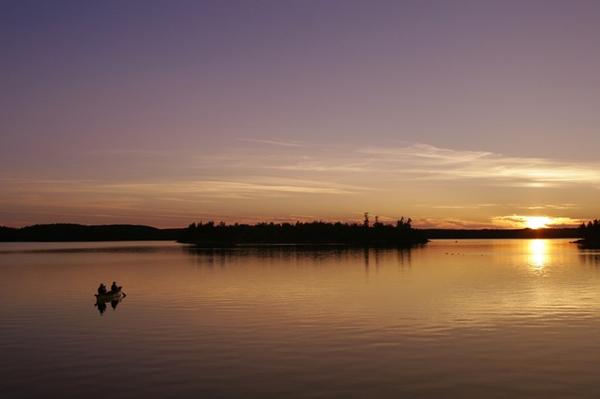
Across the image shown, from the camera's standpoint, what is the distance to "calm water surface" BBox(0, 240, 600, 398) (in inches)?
1086

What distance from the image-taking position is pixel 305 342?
3816 cm

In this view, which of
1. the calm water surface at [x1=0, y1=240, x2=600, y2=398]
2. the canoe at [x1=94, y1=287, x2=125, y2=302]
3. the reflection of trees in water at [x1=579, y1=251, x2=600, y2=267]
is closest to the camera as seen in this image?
the calm water surface at [x1=0, y1=240, x2=600, y2=398]

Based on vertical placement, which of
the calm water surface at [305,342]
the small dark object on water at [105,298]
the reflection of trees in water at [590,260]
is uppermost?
the reflection of trees in water at [590,260]

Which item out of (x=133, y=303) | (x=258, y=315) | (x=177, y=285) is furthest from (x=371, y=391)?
(x=177, y=285)

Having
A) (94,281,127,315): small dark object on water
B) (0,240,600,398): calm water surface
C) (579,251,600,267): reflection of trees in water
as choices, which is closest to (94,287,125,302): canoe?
(94,281,127,315): small dark object on water

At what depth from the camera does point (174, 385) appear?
27625 millimetres

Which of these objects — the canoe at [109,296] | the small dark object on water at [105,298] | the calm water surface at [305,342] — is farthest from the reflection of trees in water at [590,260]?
the small dark object on water at [105,298]

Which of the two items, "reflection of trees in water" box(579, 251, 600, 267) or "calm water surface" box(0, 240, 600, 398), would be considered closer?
"calm water surface" box(0, 240, 600, 398)

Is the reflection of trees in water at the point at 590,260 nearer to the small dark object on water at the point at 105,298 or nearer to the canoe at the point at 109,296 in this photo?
the canoe at the point at 109,296

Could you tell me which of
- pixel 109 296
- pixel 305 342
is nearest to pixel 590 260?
pixel 109 296

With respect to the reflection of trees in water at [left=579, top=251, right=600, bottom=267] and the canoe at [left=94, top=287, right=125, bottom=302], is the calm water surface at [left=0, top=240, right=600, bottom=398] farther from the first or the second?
the reflection of trees in water at [left=579, top=251, right=600, bottom=267]

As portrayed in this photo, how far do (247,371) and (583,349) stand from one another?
19333 mm

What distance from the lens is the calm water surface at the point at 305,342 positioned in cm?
2759

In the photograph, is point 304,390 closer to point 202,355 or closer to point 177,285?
point 202,355
